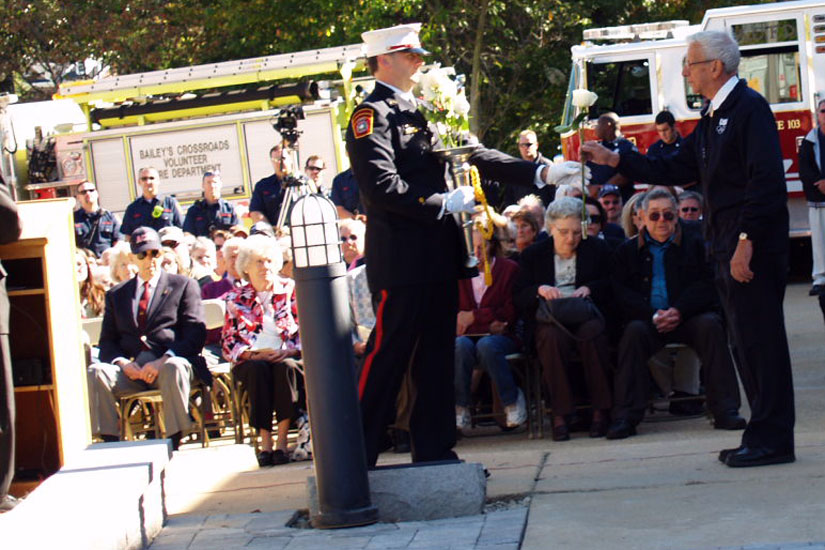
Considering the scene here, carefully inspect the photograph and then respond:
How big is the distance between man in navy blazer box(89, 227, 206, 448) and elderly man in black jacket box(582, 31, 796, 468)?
4.10 metres

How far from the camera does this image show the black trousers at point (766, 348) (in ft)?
20.7

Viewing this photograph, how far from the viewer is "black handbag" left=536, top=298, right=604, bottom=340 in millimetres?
8695

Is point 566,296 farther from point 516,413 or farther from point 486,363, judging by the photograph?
point 516,413

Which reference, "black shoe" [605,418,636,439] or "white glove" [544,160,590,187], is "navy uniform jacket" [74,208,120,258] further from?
"white glove" [544,160,590,187]

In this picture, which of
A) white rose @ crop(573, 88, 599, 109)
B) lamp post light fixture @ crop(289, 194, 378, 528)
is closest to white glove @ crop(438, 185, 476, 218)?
lamp post light fixture @ crop(289, 194, 378, 528)

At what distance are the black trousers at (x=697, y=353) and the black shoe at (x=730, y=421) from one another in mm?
27

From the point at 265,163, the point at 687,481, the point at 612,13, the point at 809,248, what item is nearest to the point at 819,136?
the point at 809,248

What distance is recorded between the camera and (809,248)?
17984 mm

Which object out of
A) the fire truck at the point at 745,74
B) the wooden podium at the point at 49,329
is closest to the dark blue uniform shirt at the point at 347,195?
the fire truck at the point at 745,74

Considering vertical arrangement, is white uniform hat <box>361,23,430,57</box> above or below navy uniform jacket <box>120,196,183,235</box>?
above

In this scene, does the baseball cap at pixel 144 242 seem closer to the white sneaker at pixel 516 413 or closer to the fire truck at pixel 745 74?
the white sneaker at pixel 516 413

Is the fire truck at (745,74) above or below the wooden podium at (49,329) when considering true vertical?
above

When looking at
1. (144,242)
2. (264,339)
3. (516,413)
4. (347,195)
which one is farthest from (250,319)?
(347,195)

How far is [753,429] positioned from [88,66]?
26.3m
